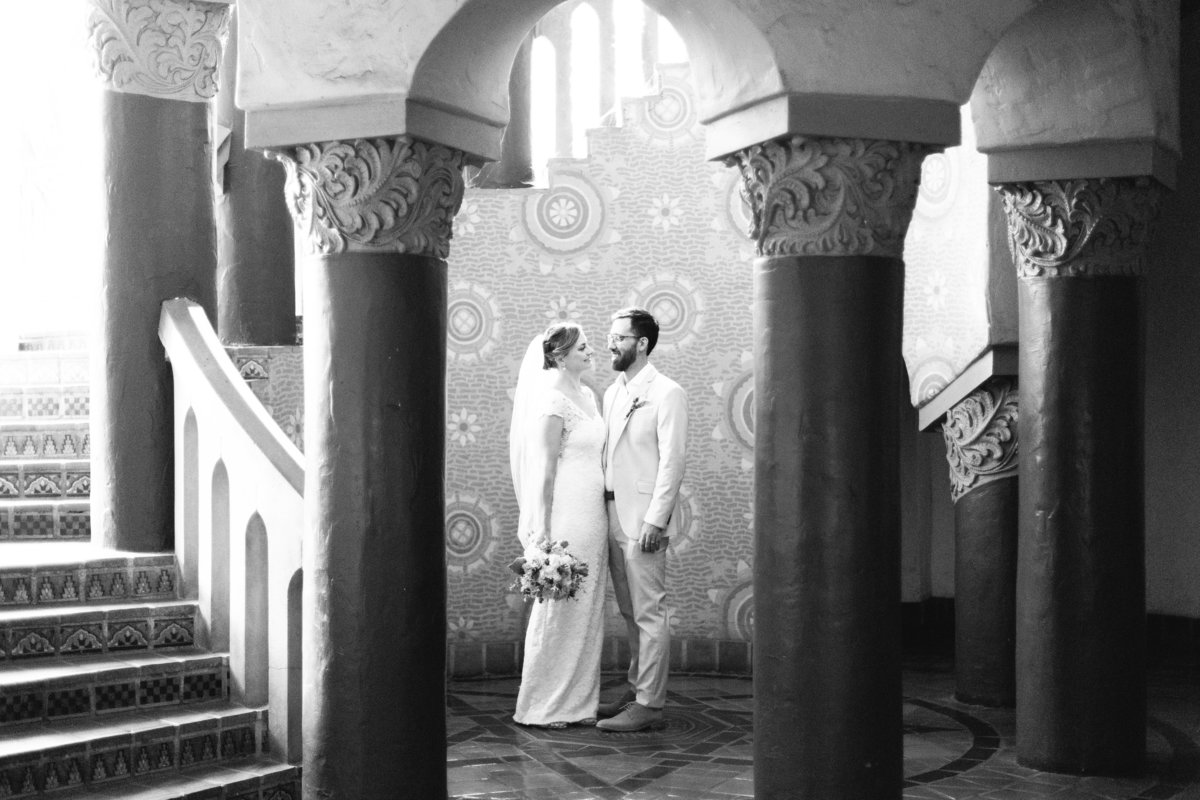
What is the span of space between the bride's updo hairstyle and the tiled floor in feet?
6.24

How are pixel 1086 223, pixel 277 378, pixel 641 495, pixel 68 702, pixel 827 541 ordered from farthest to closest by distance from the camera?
pixel 277 378 < pixel 641 495 < pixel 1086 223 < pixel 68 702 < pixel 827 541

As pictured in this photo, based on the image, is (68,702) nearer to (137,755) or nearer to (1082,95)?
(137,755)

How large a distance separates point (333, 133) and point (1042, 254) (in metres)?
3.25

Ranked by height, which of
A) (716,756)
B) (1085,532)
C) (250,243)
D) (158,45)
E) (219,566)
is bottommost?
(716,756)

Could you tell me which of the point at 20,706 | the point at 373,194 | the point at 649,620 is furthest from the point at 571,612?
the point at 373,194

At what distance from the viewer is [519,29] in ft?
18.5

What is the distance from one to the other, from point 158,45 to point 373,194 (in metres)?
2.32

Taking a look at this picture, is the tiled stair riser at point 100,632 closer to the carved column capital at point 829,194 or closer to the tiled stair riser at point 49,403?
the tiled stair riser at point 49,403

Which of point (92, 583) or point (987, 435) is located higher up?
point (987, 435)

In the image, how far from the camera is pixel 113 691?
19.7ft

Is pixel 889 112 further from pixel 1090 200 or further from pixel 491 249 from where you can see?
pixel 491 249

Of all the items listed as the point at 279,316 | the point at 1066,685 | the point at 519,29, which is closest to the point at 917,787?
the point at 1066,685

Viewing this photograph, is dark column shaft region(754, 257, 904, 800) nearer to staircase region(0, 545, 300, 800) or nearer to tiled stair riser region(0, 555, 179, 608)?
staircase region(0, 545, 300, 800)

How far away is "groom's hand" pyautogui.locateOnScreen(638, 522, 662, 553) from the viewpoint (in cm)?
758
